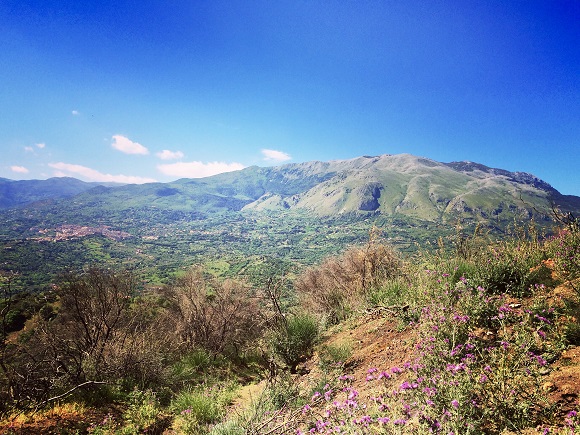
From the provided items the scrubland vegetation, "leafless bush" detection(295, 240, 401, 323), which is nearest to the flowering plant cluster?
the scrubland vegetation

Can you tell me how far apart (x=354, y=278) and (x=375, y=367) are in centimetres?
774

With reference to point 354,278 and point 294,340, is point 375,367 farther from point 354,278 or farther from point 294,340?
point 354,278

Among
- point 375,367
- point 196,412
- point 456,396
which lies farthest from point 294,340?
point 456,396

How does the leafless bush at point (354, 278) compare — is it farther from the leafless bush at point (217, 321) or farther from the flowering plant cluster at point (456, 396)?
the flowering plant cluster at point (456, 396)

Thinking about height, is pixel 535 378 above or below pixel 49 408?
above

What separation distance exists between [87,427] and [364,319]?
22.6 feet

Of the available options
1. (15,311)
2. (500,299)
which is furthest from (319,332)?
(15,311)

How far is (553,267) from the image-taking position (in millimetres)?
5301

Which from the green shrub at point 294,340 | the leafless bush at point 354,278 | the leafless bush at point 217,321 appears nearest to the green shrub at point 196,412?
the green shrub at point 294,340

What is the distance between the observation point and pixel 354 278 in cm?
1231

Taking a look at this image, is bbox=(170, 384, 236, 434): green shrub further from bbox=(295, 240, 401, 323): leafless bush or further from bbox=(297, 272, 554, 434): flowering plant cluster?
bbox=(295, 240, 401, 323): leafless bush

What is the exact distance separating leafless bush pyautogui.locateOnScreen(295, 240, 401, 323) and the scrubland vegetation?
10cm

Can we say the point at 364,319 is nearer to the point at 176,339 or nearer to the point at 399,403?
the point at 399,403

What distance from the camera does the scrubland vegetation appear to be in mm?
2855
